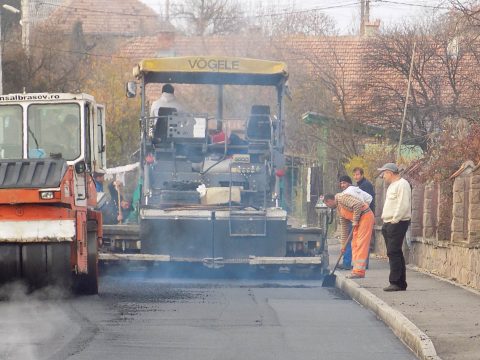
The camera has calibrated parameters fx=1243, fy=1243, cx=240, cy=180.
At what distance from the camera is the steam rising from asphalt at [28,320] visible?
10.1m

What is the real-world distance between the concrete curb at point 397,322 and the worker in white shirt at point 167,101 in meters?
4.38

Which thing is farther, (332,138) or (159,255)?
(332,138)

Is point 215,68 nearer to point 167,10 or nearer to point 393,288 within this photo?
point 393,288

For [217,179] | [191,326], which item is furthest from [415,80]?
[191,326]

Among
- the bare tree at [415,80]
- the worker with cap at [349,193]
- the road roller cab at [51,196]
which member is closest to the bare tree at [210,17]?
the bare tree at [415,80]

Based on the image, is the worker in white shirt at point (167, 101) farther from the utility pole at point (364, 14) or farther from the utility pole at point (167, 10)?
the utility pole at point (167, 10)

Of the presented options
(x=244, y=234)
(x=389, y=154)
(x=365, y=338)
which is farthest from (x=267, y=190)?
(x=389, y=154)

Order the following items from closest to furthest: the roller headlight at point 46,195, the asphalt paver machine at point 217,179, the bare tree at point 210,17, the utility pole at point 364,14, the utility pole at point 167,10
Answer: the roller headlight at point 46,195 → the asphalt paver machine at point 217,179 → the utility pole at point 364,14 → the bare tree at point 210,17 → the utility pole at point 167,10

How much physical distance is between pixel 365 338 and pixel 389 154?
17.4 meters

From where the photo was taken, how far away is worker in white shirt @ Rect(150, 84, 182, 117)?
1922 cm

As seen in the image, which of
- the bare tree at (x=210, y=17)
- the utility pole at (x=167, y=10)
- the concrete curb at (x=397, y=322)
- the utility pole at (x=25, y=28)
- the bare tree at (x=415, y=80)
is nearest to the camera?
the concrete curb at (x=397, y=322)

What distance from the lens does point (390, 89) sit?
1150 inches

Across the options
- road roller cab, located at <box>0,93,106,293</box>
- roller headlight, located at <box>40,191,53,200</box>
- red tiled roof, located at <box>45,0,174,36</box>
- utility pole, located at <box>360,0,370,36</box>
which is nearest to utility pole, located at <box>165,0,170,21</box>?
red tiled roof, located at <box>45,0,174,36</box>

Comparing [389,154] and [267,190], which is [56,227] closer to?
[267,190]
